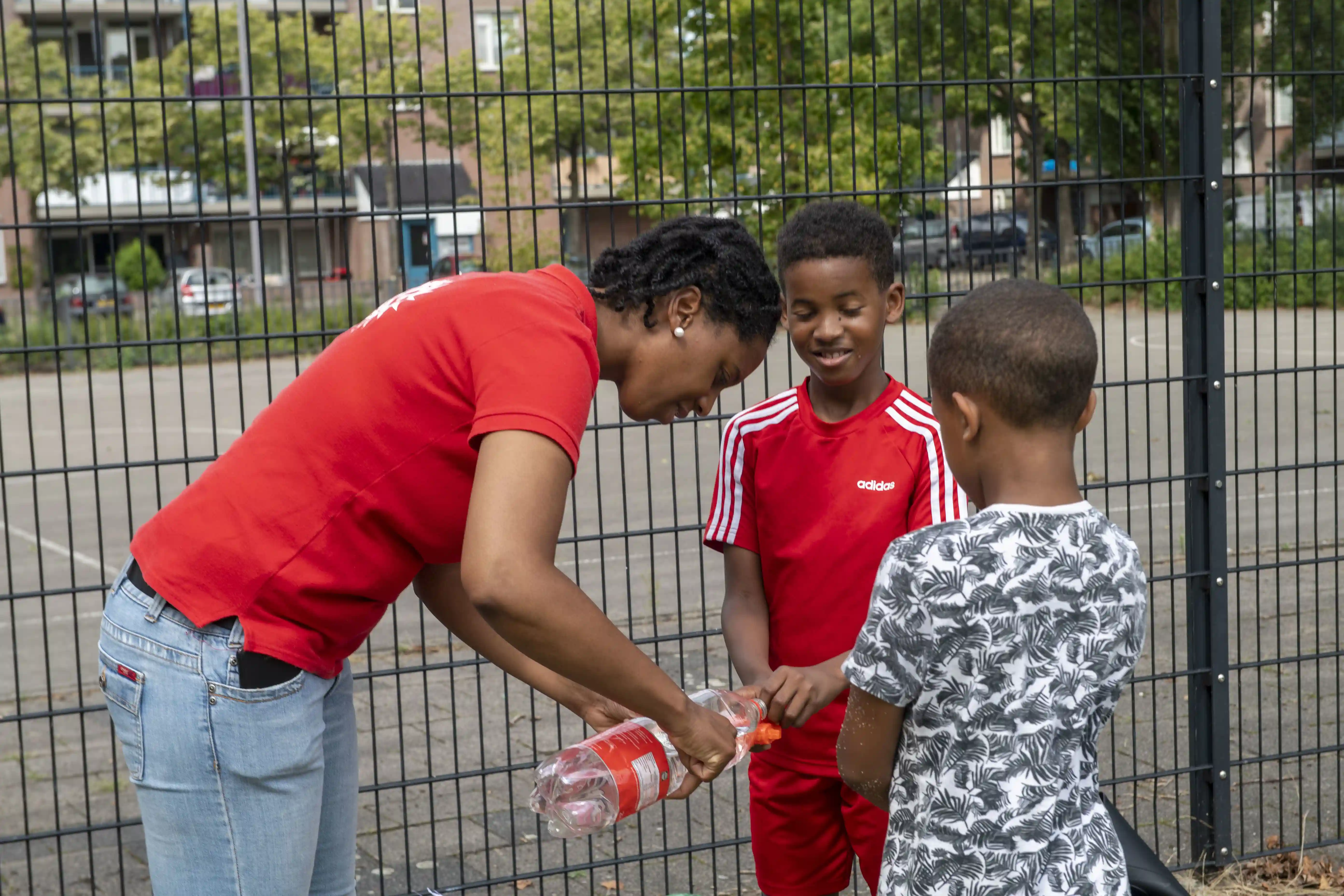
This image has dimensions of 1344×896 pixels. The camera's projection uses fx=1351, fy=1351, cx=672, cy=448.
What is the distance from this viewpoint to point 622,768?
2.35 m

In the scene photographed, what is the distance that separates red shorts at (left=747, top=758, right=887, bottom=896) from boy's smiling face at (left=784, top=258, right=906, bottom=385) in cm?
86

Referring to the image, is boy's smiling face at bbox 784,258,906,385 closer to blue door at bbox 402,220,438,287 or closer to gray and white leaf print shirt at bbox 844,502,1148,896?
gray and white leaf print shirt at bbox 844,502,1148,896

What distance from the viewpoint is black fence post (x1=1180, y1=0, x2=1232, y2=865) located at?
4066 millimetres

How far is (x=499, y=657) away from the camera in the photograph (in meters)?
2.61

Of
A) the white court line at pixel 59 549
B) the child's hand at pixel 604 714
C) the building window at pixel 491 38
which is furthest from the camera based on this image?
the building window at pixel 491 38

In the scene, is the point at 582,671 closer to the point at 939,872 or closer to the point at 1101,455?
the point at 939,872

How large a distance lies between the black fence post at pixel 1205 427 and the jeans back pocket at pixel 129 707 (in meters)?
3.11

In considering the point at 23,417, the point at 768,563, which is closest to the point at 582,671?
the point at 768,563

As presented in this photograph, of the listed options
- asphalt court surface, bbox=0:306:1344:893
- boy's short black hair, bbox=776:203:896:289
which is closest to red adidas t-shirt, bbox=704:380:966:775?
boy's short black hair, bbox=776:203:896:289

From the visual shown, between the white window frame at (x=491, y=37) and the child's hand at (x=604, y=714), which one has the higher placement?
the white window frame at (x=491, y=37)

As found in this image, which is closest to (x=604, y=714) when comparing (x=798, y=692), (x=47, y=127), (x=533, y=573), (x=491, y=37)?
(x=798, y=692)

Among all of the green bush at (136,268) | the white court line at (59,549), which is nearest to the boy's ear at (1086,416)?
the white court line at (59,549)

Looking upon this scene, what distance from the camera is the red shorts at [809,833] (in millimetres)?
2830

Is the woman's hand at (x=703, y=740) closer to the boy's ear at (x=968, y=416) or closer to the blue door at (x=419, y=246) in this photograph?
the boy's ear at (x=968, y=416)
